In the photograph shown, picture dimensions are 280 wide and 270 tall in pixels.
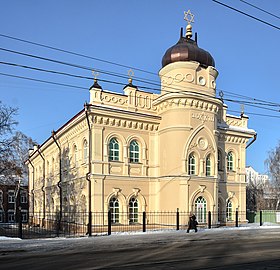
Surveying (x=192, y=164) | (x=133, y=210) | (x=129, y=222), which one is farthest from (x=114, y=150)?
(x=192, y=164)

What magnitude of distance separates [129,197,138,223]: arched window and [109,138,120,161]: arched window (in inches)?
118

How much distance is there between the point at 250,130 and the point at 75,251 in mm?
19888

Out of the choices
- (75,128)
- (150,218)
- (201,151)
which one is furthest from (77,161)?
(201,151)

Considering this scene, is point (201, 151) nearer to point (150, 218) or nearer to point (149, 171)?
point (149, 171)

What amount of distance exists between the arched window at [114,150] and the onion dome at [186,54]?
21.9 feet

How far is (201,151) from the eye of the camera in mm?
25359

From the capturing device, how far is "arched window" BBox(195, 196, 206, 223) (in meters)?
24.8

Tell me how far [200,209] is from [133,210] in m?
4.45

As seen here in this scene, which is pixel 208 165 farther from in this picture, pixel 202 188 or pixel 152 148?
pixel 152 148

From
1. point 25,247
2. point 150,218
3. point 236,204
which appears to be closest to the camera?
point 25,247

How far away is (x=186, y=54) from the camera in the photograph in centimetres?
2547

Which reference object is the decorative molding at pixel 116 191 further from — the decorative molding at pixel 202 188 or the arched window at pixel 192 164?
the decorative molding at pixel 202 188

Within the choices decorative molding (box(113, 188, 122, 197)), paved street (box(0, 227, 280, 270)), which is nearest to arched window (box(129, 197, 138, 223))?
decorative molding (box(113, 188, 122, 197))

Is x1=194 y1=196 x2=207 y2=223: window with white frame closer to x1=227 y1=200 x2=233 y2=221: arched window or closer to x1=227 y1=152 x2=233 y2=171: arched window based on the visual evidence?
x1=227 y1=200 x2=233 y2=221: arched window
